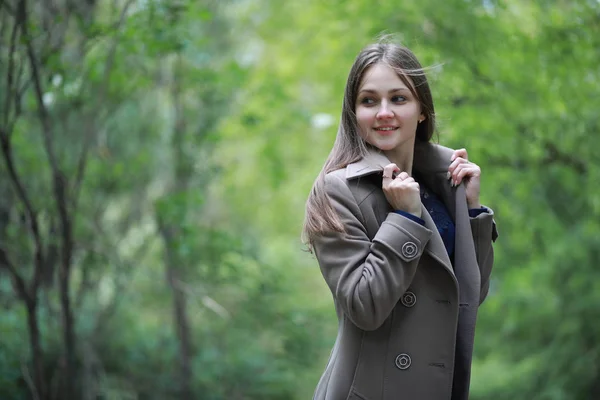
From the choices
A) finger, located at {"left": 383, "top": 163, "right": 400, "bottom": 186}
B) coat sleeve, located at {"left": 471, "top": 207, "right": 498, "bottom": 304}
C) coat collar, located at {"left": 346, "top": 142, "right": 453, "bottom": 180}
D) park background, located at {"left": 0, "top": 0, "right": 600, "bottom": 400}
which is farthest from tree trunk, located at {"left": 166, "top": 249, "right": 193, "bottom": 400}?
finger, located at {"left": 383, "top": 163, "right": 400, "bottom": 186}

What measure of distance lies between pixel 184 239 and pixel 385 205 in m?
3.07

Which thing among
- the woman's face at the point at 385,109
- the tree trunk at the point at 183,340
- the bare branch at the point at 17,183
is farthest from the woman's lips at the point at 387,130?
the tree trunk at the point at 183,340

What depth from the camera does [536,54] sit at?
5055 millimetres

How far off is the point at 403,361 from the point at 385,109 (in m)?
0.63

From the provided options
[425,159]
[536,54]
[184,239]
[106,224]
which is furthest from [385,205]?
[106,224]

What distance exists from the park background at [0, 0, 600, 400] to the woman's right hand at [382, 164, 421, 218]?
7.50 ft

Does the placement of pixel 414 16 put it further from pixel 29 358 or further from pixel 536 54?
pixel 29 358

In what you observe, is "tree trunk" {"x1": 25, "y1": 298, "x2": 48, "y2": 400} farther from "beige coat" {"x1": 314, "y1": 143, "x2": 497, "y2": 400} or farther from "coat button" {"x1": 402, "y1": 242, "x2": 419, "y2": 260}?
"coat button" {"x1": 402, "y1": 242, "x2": 419, "y2": 260}

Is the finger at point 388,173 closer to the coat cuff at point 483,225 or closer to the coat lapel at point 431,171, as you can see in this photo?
the coat lapel at point 431,171

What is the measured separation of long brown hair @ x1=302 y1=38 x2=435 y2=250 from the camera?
5.71 feet

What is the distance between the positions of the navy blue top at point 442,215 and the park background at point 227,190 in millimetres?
2187

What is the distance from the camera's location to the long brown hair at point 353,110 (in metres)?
1.74

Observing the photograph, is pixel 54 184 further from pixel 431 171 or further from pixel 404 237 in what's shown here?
pixel 404 237

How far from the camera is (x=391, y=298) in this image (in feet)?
5.22
